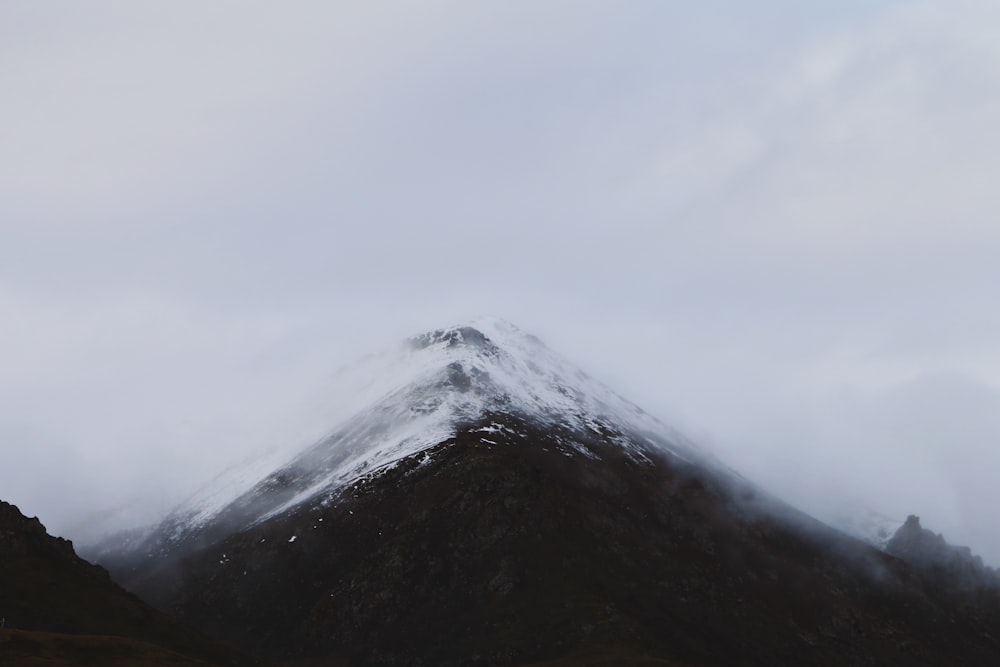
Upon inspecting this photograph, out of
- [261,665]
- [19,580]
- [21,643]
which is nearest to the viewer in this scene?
[21,643]

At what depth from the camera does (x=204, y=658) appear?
559 ft

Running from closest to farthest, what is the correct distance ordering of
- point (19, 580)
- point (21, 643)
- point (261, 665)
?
1. point (21, 643)
2. point (19, 580)
3. point (261, 665)

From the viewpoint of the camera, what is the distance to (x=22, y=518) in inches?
7190

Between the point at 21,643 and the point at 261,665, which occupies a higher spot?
the point at 21,643

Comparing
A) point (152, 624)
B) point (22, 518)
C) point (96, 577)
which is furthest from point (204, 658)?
point (22, 518)

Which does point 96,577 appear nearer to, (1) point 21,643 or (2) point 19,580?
(2) point 19,580

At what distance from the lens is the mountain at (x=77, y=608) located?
490 ft

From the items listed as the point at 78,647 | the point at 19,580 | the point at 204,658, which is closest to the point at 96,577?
the point at 19,580

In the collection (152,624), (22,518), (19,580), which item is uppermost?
(22,518)

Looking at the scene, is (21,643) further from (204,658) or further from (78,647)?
(204,658)

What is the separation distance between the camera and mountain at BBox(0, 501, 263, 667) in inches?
5875

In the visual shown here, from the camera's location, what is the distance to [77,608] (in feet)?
554

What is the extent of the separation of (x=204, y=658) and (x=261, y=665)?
1479cm

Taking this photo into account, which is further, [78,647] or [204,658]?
[204,658]
